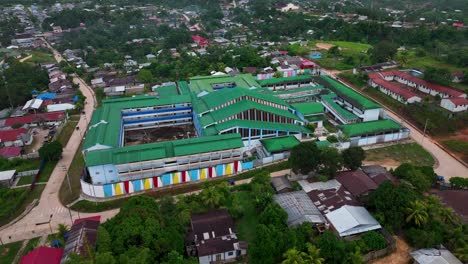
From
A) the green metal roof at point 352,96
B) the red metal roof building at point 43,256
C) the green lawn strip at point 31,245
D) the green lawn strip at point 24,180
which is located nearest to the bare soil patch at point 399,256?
the red metal roof building at point 43,256

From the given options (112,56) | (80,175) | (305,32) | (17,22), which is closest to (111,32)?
(112,56)

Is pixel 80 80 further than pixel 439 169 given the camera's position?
Yes

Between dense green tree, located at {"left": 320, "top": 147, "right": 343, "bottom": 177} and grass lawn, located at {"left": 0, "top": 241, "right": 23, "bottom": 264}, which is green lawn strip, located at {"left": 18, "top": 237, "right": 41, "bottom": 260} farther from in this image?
dense green tree, located at {"left": 320, "top": 147, "right": 343, "bottom": 177}

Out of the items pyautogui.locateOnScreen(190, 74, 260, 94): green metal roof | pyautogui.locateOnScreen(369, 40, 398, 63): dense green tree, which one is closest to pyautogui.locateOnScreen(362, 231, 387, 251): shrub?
pyautogui.locateOnScreen(190, 74, 260, 94): green metal roof

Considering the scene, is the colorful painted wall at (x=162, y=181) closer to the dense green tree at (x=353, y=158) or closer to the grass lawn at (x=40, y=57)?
the dense green tree at (x=353, y=158)

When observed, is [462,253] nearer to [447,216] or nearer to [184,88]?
[447,216]

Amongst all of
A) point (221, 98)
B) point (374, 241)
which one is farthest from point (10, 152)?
point (374, 241)

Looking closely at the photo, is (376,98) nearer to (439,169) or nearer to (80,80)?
(439,169)
